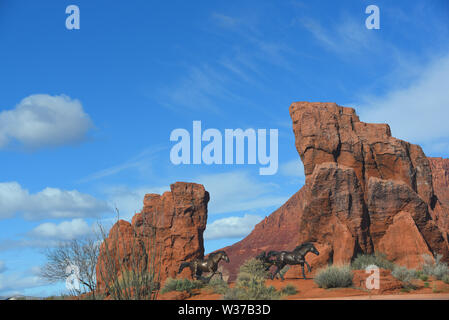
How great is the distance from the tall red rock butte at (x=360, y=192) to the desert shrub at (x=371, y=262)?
1.58 ft

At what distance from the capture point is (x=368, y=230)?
26516 millimetres

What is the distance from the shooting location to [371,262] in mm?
23984

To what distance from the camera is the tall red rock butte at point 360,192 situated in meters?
25.2

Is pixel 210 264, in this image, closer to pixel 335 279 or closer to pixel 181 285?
pixel 181 285

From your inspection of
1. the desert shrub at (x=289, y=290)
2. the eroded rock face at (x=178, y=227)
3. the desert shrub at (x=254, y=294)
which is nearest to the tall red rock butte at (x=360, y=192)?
the desert shrub at (x=289, y=290)

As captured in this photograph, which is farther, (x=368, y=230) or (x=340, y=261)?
(x=368, y=230)

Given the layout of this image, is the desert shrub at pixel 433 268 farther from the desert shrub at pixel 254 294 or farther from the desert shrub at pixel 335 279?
the desert shrub at pixel 254 294

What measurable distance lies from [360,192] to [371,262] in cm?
470

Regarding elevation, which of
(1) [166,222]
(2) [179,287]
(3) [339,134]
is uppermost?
(3) [339,134]

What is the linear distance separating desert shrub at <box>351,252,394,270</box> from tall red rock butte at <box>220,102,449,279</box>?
48 cm

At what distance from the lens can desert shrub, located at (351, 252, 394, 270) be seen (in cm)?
2384
